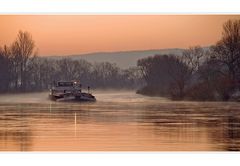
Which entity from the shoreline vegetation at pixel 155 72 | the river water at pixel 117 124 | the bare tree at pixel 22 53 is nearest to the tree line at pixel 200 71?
the shoreline vegetation at pixel 155 72

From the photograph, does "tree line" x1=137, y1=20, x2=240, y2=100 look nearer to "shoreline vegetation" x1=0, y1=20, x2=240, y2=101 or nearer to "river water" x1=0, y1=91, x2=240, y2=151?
"shoreline vegetation" x1=0, y1=20, x2=240, y2=101

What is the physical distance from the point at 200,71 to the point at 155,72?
0.44 metres

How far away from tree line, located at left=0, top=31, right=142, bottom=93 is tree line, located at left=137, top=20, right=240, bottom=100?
0.66 ft

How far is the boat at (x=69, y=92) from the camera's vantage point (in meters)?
13.6

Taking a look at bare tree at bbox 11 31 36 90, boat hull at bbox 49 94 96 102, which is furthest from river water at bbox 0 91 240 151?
bare tree at bbox 11 31 36 90

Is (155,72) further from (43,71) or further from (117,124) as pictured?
(43,71)

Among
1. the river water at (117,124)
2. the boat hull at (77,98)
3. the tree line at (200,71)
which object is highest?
the tree line at (200,71)

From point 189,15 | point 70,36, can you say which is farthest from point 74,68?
point 189,15

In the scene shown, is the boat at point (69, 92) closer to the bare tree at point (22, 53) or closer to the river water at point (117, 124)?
the river water at point (117, 124)

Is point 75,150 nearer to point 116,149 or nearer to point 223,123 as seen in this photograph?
point 116,149

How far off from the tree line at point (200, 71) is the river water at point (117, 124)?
11 centimetres

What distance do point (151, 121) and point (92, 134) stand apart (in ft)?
1.93

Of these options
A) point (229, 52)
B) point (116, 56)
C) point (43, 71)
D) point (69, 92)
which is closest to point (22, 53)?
point (43, 71)
